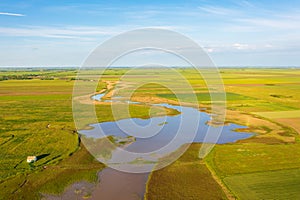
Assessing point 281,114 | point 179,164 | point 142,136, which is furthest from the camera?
point 281,114

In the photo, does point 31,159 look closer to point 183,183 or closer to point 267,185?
point 183,183

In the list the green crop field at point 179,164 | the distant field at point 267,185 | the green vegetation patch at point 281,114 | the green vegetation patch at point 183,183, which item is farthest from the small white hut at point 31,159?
the green vegetation patch at point 281,114

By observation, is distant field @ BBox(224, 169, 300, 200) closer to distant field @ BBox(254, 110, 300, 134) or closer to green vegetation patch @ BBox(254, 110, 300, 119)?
distant field @ BBox(254, 110, 300, 134)

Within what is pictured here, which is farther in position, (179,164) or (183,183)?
(179,164)

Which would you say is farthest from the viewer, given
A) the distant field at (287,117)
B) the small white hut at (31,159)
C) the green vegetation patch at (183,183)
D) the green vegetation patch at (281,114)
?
the green vegetation patch at (281,114)

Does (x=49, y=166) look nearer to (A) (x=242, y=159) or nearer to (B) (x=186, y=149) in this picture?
(B) (x=186, y=149)

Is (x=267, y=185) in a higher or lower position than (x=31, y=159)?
lower

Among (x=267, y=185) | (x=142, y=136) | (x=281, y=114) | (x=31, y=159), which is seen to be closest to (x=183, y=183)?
(x=267, y=185)

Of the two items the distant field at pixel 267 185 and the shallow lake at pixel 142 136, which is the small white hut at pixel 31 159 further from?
the distant field at pixel 267 185

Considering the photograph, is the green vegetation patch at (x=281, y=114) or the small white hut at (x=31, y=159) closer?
the small white hut at (x=31, y=159)

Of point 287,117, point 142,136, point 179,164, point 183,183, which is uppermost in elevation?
point 287,117
